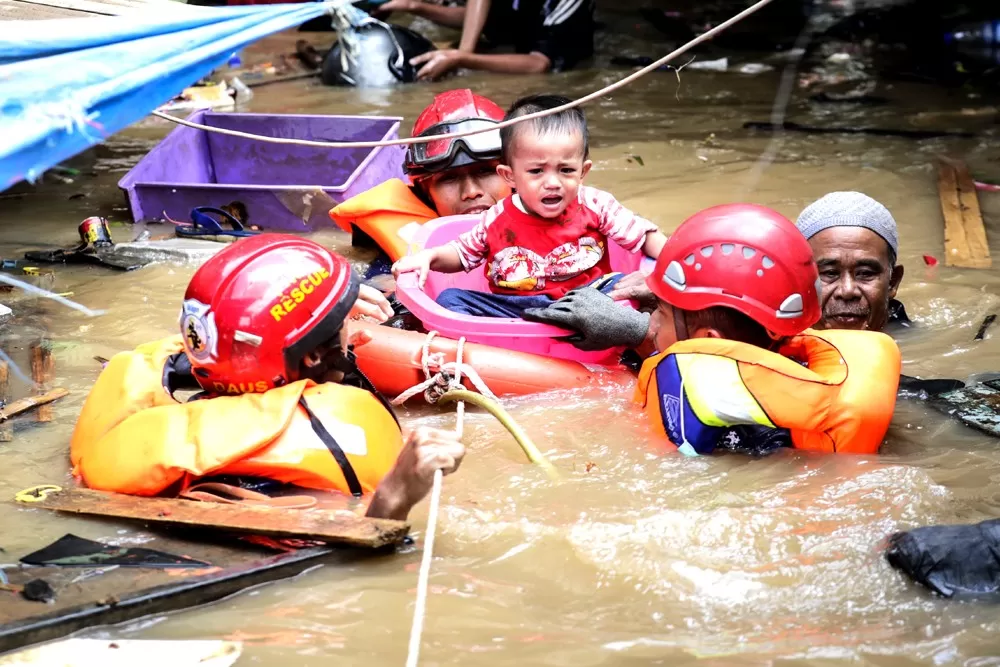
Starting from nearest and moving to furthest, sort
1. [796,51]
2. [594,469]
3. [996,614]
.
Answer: [996,614], [594,469], [796,51]

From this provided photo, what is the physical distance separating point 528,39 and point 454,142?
211 inches

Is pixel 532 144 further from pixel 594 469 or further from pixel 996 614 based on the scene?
pixel 996 614

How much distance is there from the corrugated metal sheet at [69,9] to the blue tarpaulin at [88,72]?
0.16 meters

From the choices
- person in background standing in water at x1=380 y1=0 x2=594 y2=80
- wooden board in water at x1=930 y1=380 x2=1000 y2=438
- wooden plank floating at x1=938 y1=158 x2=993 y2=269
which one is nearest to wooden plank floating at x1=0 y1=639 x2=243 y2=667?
wooden board in water at x1=930 y1=380 x2=1000 y2=438

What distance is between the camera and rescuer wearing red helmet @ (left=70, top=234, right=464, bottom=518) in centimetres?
334

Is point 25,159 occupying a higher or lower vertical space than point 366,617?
higher

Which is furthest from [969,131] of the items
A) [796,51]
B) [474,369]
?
[474,369]

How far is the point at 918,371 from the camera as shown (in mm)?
4859

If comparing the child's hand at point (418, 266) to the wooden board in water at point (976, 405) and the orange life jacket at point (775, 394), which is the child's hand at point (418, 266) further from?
the wooden board in water at point (976, 405)

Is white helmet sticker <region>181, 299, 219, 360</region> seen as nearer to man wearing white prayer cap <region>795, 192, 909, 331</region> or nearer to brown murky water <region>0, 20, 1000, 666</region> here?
brown murky water <region>0, 20, 1000, 666</region>

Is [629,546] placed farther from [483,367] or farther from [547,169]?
[547,169]

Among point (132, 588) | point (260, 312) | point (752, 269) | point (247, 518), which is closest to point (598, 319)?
point (752, 269)

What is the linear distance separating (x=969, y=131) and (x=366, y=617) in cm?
677

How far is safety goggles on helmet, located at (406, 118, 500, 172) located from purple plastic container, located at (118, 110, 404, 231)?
838 mm
